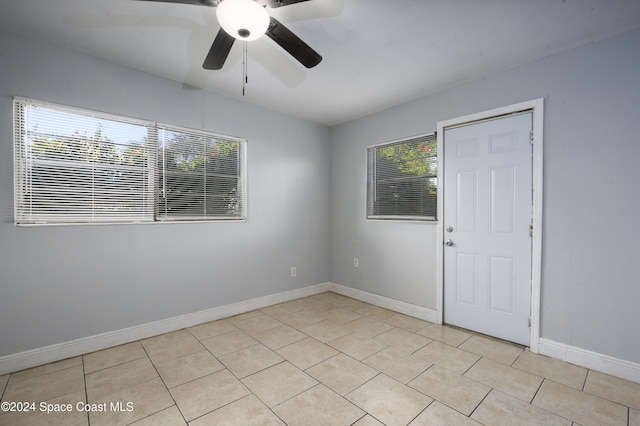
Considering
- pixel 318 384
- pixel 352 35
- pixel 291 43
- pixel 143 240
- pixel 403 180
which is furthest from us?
pixel 403 180

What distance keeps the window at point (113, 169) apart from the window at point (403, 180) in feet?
6.13

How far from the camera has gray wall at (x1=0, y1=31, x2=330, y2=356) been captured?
2.24 meters

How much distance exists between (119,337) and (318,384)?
6.40 feet

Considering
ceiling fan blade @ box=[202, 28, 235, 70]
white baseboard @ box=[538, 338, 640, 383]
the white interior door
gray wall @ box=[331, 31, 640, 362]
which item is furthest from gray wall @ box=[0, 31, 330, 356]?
white baseboard @ box=[538, 338, 640, 383]

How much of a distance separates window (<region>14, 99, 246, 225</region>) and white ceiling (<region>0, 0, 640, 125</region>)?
62cm

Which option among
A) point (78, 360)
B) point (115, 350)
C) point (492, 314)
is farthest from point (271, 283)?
point (492, 314)

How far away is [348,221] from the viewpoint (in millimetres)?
4266

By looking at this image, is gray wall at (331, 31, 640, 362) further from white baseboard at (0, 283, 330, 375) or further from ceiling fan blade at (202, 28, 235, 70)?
white baseboard at (0, 283, 330, 375)

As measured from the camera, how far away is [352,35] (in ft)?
7.24

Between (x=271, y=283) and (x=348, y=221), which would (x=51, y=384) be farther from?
(x=348, y=221)

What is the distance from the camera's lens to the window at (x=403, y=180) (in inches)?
132

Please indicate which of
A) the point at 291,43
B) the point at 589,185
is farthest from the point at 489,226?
the point at 291,43

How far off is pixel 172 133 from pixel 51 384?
92.2 inches

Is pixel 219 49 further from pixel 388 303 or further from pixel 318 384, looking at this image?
pixel 388 303
